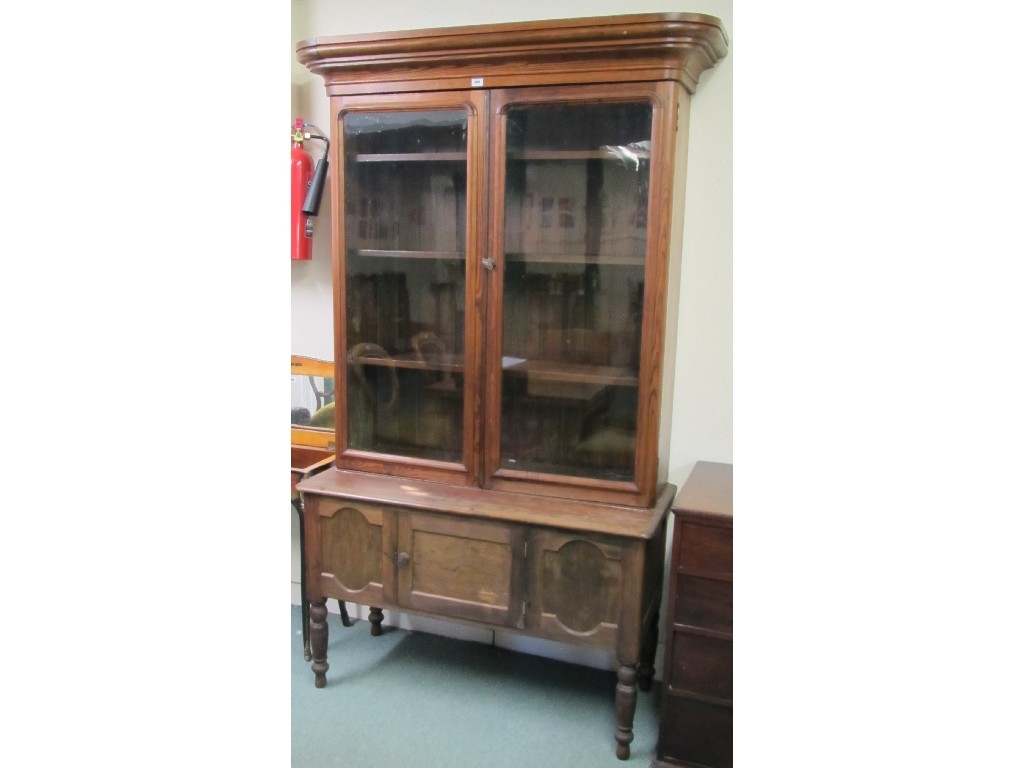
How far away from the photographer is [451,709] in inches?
83.7

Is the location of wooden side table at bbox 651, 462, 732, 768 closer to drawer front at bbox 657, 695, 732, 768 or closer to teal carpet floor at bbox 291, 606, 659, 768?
drawer front at bbox 657, 695, 732, 768

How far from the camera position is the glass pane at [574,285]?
76.1 inches

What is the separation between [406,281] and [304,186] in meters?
0.59

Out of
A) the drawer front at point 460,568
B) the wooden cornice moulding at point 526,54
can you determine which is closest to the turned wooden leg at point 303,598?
the drawer front at point 460,568

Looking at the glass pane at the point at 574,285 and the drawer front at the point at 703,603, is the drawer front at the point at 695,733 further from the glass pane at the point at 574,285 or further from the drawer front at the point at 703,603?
the glass pane at the point at 574,285

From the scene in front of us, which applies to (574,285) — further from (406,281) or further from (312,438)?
(312,438)

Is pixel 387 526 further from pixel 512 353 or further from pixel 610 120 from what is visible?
pixel 610 120

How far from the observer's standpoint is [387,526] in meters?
2.08
